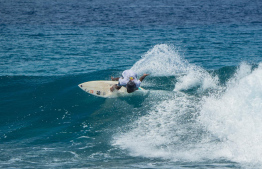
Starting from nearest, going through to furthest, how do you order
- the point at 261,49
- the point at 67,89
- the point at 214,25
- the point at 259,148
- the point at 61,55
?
the point at 259,148 → the point at 67,89 → the point at 61,55 → the point at 261,49 → the point at 214,25

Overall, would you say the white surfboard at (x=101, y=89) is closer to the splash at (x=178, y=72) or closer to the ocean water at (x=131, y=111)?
the ocean water at (x=131, y=111)

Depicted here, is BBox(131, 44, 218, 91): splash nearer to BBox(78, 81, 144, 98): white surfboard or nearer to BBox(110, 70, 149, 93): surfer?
BBox(110, 70, 149, 93): surfer

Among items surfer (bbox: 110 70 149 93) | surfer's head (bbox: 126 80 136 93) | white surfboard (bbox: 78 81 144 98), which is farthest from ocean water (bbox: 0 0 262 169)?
surfer (bbox: 110 70 149 93)

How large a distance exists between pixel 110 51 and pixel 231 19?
2510 cm

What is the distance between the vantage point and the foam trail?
9719 mm

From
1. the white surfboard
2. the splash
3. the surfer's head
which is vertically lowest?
the surfer's head

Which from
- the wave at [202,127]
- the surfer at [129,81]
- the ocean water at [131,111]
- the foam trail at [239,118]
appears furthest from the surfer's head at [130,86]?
the foam trail at [239,118]

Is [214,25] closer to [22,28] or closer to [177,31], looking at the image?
[177,31]

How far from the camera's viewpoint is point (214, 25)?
41594 mm

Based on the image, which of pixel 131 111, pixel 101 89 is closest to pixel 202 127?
pixel 131 111

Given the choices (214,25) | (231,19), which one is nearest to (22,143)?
(214,25)

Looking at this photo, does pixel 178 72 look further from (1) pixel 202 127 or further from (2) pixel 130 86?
(1) pixel 202 127

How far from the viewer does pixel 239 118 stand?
37.7ft

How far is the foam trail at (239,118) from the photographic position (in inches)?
383
